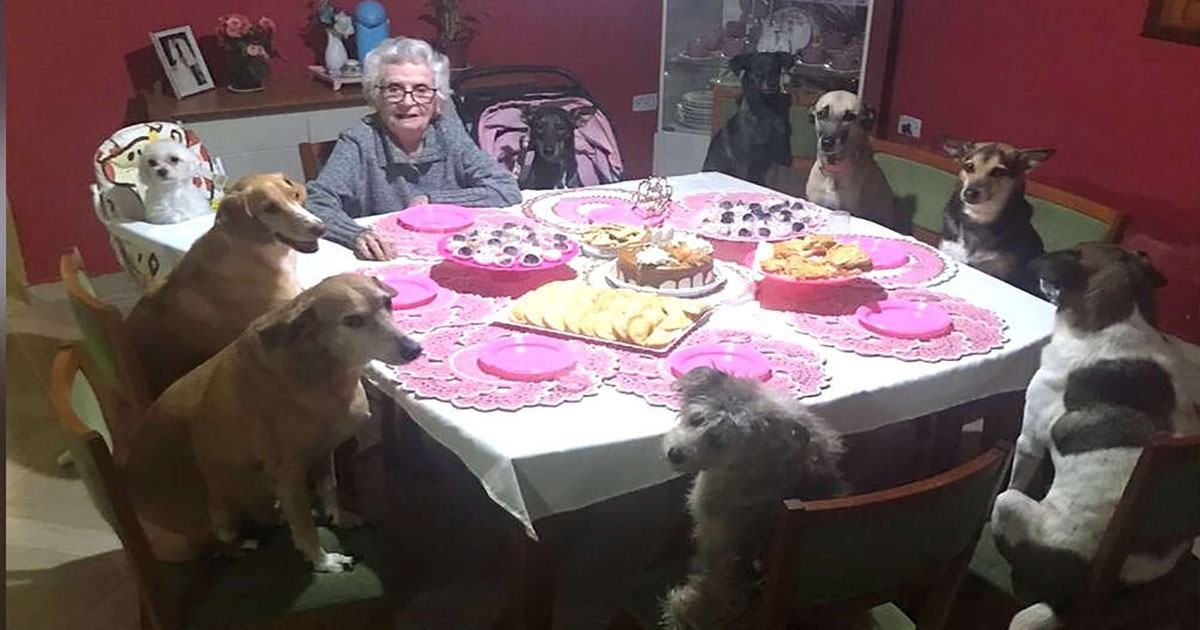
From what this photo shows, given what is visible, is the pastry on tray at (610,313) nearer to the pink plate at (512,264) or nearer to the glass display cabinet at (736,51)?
the pink plate at (512,264)

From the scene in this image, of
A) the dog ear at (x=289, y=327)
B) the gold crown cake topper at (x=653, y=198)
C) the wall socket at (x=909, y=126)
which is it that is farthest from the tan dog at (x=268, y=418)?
the wall socket at (x=909, y=126)

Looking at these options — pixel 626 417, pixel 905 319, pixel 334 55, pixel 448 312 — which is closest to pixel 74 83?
pixel 334 55

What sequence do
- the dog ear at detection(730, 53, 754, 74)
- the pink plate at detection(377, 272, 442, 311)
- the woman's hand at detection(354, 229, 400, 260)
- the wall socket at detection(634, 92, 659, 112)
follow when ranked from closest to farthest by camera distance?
the pink plate at detection(377, 272, 442, 311)
the woman's hand at detection(354, 229, 400, 260)
the dog ear at detection(730, 53, 754, 74)
the wall socket at detection(634, 92, 659, 112)

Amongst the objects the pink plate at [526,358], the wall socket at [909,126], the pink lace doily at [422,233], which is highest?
the pink lace doily at [422,233]

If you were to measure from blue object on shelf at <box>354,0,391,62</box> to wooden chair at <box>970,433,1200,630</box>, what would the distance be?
9.41ft

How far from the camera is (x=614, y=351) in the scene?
169 centimetres

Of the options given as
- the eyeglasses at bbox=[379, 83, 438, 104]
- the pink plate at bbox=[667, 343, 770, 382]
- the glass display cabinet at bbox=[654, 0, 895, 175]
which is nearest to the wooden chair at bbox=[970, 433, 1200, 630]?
the pink plate at bbox=[667, 343, 770, 382]

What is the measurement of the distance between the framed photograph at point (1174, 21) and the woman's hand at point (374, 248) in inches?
90.1

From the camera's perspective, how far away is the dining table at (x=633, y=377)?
4.69ft

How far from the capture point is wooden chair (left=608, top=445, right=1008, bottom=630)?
120 cm

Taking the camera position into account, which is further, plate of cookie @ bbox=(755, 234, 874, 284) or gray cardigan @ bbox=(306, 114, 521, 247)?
gray cardigan @ bbox=(306, 114, 521, 247)

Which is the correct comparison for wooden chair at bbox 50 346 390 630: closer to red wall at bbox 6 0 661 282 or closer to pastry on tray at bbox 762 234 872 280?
pastry on tray at bbox 762 234 872 280

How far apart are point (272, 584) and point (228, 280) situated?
1.94ft

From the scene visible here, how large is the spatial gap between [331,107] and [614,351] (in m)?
2.21
